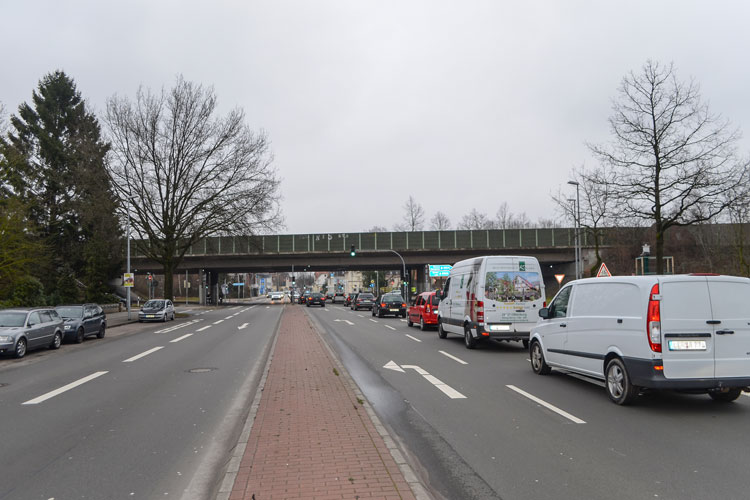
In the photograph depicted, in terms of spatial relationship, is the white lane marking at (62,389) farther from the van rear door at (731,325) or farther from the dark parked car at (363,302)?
the dark parked car at (363,302)

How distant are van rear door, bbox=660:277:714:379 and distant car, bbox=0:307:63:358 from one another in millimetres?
16512

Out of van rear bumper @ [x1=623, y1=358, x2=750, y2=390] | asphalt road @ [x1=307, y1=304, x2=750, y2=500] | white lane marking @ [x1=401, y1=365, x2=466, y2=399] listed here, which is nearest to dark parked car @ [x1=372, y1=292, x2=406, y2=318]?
white lane marking @ [x1=401, y1=365, x2=466, y2=399]

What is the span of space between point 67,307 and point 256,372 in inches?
541

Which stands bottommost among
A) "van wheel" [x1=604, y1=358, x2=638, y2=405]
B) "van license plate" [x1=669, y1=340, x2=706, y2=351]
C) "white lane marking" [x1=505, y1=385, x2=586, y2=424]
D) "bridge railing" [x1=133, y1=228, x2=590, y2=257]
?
"white lane marking" [x1=505, y1=385, x2=586, y2=424]

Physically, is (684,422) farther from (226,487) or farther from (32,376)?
(32,376)

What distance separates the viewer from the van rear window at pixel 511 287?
15.6 m

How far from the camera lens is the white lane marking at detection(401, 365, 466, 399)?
9.28m

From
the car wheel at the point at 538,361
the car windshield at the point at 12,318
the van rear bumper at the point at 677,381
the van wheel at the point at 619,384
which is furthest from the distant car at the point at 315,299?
the van rear bumper at the point at 677,381

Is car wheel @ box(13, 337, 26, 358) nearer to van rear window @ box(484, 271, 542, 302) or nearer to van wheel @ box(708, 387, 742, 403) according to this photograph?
van rear window @ box(484, 271, 542, 302)

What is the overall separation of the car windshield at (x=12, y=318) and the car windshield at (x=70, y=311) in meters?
4.37

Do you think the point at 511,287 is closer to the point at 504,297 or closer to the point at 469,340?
the point at 504,297

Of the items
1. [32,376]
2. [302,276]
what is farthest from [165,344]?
[302,276]

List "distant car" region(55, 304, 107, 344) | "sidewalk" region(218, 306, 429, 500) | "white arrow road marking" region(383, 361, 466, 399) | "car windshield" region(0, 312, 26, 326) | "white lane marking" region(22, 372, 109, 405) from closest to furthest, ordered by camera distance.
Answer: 1. "sidewalk" region(218, 306, 429, 500)
2. "white lane marking" region(22, 372, 109, 405)
3. "white arrow road marking" region(383, 361, 466, 399)
4. "car windshield" region(0, 312, 26, 326)
5. "distant car" region(55, 304, 107, 344)

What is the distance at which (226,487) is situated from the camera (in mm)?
4637
